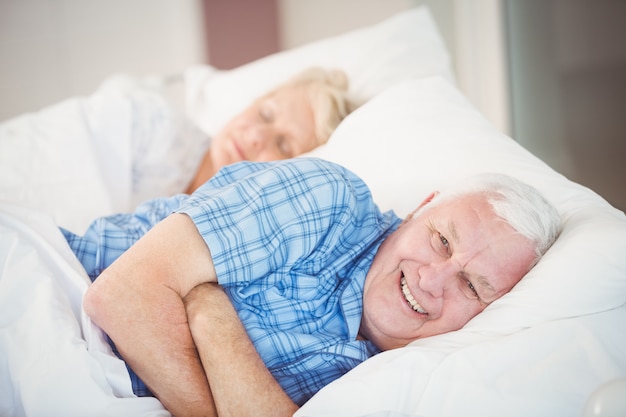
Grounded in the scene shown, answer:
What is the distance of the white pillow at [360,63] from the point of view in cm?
210

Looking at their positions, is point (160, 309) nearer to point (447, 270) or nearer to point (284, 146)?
point (447, 270)

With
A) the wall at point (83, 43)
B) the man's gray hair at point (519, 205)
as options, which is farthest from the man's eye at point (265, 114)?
the wall at point (83, 43)

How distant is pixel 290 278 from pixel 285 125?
88 centimetres

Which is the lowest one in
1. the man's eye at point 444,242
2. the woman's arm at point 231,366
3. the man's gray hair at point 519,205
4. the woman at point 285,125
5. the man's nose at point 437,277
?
the woman's arm at point 231,366

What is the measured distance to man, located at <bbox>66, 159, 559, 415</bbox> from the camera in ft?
3.39

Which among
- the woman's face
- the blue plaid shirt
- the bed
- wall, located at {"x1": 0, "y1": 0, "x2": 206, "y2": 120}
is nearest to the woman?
the woman's face

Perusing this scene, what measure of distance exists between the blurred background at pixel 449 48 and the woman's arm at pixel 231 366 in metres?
1.40

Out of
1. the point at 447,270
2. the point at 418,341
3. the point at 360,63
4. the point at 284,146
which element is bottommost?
the point at 418,341

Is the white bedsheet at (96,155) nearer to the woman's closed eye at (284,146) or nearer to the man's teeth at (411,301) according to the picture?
the woman's closed eye at (284,146)

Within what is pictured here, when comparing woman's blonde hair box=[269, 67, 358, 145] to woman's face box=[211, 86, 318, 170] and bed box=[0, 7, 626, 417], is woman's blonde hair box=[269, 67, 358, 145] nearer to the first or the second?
woman's face box=[211, 86, 318, 170]

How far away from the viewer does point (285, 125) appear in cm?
200

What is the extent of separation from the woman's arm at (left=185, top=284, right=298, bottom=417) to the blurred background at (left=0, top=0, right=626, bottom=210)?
1.40 meters

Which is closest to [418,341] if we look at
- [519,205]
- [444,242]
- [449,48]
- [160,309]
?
[444,242]

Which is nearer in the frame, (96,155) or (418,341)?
(418,341)
